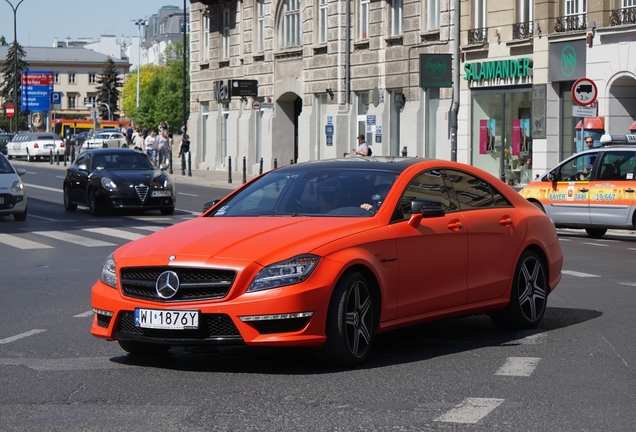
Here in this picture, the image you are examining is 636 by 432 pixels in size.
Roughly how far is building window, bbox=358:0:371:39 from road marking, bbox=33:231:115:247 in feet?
76.3

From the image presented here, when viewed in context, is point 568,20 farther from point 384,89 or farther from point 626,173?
point 626,173

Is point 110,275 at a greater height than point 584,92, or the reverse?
point 584,92

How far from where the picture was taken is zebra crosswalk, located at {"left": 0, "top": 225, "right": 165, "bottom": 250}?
19719mm

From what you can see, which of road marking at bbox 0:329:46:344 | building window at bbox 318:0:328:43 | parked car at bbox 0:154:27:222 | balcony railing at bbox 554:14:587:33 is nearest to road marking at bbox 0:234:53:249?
parked car at bbox 0:154:27:222

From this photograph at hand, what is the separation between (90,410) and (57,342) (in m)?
2.82

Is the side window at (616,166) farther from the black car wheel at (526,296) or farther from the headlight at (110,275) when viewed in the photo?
the headlight at (110,275)

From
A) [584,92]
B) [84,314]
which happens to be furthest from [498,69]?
[84,314]

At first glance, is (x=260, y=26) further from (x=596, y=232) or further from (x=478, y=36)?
(x=596, y=232)

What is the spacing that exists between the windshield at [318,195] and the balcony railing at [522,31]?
26.1 metres

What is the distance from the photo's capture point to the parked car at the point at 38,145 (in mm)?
73312

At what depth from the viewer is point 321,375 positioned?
7984mm

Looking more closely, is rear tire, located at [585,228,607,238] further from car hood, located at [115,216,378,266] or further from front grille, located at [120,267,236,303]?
front grille, located at [120,267,236,303]

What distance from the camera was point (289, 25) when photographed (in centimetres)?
4978

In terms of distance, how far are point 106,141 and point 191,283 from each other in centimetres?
6977
